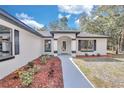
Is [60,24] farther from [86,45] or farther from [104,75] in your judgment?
[104,75]

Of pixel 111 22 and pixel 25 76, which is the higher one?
pixel 111 22

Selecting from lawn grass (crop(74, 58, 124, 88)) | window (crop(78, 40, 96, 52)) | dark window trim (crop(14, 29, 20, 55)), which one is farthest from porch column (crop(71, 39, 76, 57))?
dark window trim (crop(14, 29, 20, 55))

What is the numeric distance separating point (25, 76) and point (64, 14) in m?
63.0

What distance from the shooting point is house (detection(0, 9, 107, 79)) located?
990 cm

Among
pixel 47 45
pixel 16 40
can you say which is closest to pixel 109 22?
pixel 47 45

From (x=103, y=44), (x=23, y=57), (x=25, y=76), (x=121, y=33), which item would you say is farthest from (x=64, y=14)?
(x=25, y=76)

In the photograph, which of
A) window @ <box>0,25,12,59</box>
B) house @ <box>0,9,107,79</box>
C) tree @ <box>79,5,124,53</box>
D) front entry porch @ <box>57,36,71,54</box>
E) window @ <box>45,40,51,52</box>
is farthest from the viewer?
tree @ <box>79,5,124,53</box>

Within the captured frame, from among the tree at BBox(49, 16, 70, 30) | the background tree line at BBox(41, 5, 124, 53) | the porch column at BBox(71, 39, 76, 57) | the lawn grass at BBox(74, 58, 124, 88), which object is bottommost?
the lawn grass at BBox(74, 58, 124, 88)

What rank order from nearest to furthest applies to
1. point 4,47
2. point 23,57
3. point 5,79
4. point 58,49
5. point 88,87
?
point 88,87 → point 5,79 → point 4,47 → point 23,57 → point 58,49

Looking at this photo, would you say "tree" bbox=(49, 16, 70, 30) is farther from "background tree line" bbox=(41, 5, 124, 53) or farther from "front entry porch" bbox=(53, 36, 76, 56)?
"front entry porch" bbox=(53, 36, 76, 56)

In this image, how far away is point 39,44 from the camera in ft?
66.4

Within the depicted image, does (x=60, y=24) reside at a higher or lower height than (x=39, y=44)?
higher

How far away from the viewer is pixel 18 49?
1084 cm
